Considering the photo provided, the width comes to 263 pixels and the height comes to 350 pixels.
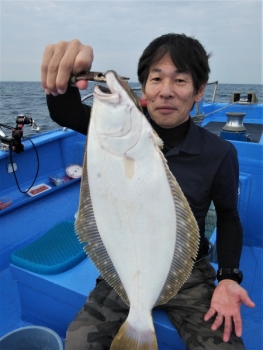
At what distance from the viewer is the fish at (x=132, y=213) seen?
1.14m

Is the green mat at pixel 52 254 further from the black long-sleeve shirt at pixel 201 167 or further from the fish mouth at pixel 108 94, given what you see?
the fish mouth at pixel 108 94

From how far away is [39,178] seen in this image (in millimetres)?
4020

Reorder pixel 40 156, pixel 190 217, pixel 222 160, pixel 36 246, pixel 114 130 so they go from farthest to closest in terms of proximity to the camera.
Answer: pixel 40 156 < pixel 36 246 < pixel 222 160 < pixel 190 217 < pixel 114 130

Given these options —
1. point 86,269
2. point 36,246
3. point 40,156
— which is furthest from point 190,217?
point 40,156

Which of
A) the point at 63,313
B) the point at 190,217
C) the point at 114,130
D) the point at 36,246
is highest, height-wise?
the point at 114,130

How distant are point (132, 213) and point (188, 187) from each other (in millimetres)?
548

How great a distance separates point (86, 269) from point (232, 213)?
1.07 meters

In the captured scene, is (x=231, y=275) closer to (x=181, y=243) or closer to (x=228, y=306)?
(x=228, y=306)

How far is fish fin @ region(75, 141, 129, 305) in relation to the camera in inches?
52.1

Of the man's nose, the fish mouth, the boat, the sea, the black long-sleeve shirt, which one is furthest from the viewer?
the sea

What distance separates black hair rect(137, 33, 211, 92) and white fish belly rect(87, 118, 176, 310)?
690 millimetres

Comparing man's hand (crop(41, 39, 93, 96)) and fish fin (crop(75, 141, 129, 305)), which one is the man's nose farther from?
fish fin (crop(75, 141, 129, 305))

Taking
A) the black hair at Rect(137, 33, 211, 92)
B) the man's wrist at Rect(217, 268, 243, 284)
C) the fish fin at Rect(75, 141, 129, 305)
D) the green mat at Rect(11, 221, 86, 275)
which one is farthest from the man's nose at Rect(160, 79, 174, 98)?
the green mat at Rect(11, 221, 86, 275)

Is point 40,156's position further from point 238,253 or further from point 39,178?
point 238,253
